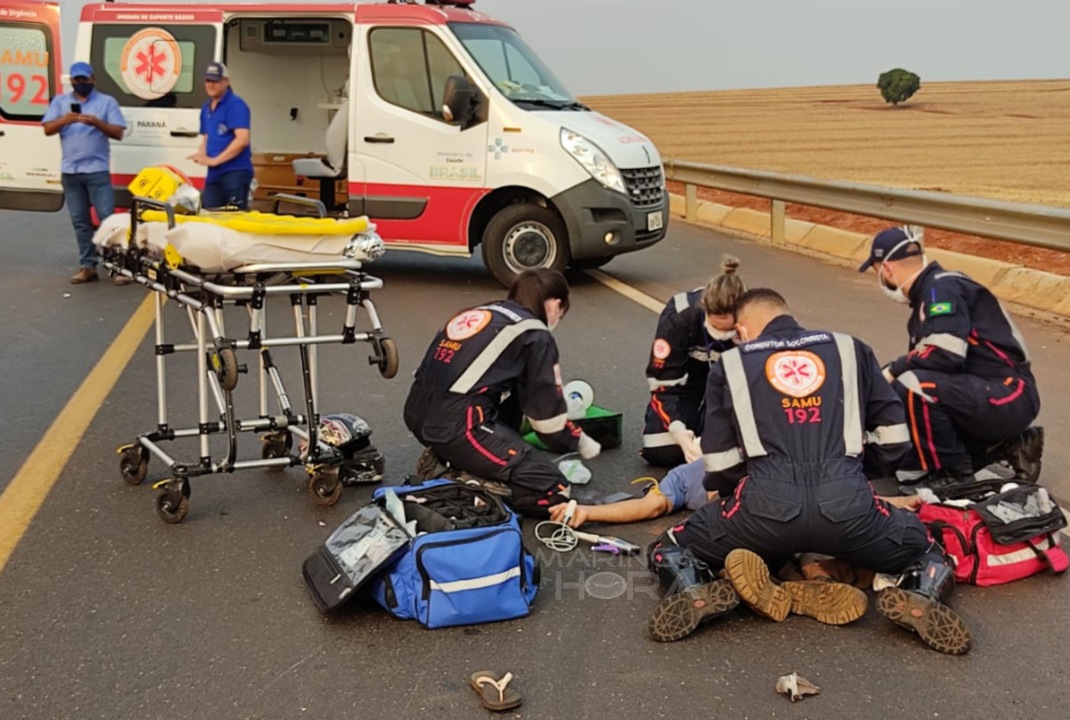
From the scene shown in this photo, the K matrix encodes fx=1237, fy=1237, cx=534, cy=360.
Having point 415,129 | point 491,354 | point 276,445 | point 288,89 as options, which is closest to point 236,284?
point 491,354

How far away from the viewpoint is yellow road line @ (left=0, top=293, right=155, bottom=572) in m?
4.98

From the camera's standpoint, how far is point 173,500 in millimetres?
4922

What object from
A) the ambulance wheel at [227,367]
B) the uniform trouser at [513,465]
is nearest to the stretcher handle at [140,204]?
the ambulance wheel at [227,367]

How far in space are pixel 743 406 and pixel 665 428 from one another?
1652mm

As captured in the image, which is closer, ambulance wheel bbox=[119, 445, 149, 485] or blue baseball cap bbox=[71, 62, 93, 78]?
ambulance wheel bbox=[119, 445, 149, 485]

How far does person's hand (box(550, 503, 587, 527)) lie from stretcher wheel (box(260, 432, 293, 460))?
1.45m

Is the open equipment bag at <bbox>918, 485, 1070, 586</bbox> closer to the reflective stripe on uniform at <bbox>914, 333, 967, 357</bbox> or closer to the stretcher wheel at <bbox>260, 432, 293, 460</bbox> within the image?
the reflective stripe on uniform at <bbox>914, 333, 967, 357</bbox>

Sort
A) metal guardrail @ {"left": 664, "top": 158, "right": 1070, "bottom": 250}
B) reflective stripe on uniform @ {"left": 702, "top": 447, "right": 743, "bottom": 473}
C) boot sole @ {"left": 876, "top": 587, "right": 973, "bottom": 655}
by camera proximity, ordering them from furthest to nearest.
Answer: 1. metal guardrail @ {"left": 664, "top": 158, "right": 1070, "bottom": 250}
2. reflective stripe on uniform @ {"left": 702, "top": 447, "right": 743, "bottom": 473}
3. boot sole @ {"left": 876, "top": 587, "right": 973, "bottom": 655}

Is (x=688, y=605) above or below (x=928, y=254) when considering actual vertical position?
below

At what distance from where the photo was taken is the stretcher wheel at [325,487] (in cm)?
518

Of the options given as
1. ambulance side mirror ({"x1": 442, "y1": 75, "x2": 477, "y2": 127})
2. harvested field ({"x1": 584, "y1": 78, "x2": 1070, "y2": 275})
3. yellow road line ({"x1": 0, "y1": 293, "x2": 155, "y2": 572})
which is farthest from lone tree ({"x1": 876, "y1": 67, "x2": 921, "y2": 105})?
yellow road line ({"x1": 0, "y1": 293, "x2": 155, "y2": 572})

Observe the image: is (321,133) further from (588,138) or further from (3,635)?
(3,635)

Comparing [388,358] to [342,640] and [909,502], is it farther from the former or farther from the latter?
[909,502]

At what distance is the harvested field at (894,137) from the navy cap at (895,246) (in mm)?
6970
